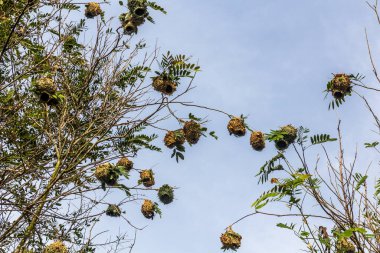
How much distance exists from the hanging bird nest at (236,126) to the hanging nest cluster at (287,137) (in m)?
0.56

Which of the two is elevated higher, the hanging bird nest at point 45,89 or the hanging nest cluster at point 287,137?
the hanging bird nest at point 45,89

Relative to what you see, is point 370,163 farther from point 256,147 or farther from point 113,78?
point 113,78

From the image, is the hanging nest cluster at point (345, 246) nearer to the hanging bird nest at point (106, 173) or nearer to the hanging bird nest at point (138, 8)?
the hanging bird nest at point (106, 173)

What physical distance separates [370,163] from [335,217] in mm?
1044

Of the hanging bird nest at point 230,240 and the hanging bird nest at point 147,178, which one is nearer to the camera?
the hanging bird nest at point 230,240

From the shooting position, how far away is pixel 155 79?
492 cm

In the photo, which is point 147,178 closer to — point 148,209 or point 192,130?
point 148,209

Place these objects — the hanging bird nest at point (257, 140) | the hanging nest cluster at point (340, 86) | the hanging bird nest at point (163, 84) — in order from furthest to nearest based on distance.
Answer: the hanging bird nest at point (257, 140)
the hanging bird nest at point (163, 84)
the hanging nest cluster at point (340, 86)

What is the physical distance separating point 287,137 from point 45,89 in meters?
2.50

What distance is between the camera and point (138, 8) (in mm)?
5500

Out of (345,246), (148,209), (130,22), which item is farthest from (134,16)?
(345,246)

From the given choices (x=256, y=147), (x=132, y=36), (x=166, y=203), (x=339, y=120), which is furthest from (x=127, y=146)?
(x=339, y=120)

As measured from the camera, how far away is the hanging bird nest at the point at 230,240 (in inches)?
193

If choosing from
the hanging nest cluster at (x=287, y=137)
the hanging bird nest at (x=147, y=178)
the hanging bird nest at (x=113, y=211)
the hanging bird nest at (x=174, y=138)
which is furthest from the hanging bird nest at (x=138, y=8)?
the hanging bird nest at (x=113, y=211)
